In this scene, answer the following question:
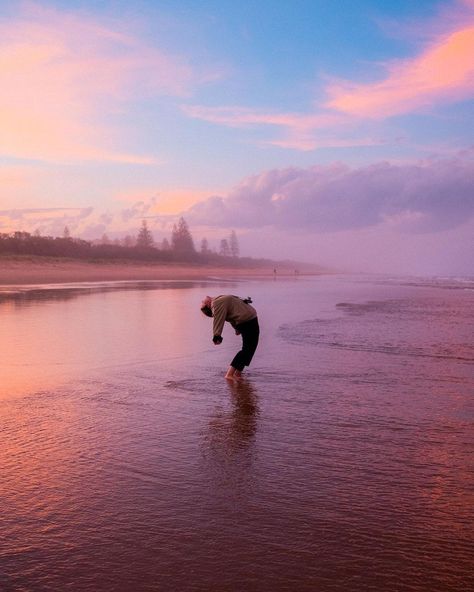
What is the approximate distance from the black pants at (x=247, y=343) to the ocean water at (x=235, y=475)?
0.35m

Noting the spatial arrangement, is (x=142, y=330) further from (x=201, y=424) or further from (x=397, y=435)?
(x=397, y=435)

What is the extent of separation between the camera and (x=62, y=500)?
432 centimetres

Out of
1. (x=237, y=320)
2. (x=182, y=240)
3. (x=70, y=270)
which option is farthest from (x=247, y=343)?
(x=182, y=240)

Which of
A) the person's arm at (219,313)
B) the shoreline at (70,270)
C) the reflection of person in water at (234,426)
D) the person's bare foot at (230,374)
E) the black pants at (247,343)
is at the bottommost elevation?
the reflection of person in water at (234,426)

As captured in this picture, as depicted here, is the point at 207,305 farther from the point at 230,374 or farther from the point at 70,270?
the point at 70,270

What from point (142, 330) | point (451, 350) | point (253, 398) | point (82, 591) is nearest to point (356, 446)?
point (253, 398)

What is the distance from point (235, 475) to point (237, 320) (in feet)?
16.2

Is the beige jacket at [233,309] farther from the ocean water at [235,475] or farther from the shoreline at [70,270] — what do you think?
the shoreline at [70,270]

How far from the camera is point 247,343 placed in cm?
962

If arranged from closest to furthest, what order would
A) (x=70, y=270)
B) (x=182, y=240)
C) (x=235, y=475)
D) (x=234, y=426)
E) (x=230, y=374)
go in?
(x=235, y=475) < (x=234, y=426) < (x=230, y=374) < (x=70, y=270) < (x=182, y=240)

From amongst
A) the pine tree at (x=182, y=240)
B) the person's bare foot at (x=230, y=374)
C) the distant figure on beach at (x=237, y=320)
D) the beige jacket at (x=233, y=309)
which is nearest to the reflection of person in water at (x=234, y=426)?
the person's bare foot at (x=230, y=374)

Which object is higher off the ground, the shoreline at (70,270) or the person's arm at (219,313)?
the shoreline at (70,270)

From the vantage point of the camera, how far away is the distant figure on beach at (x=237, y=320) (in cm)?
939

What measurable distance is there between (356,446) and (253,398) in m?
2.41
